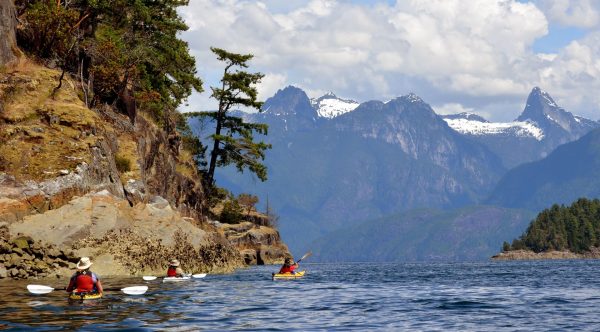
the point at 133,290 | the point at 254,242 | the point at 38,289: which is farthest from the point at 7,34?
the point at 254,242

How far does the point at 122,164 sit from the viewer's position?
2170 inches

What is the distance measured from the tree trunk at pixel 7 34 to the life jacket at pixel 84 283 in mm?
26471

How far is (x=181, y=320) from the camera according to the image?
25.6 metres

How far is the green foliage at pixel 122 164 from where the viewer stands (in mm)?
54750

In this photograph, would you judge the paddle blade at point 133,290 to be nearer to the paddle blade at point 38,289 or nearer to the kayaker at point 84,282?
the kayaker at point 84,282

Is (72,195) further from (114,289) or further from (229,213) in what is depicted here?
(229,213)

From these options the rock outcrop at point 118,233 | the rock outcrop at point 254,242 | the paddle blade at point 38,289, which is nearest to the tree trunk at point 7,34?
the rock outcrop at point 118,233

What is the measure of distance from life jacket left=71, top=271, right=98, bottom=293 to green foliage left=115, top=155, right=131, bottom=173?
24057mm

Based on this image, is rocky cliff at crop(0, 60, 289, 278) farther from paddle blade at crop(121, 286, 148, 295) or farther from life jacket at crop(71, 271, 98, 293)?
life jacket at crop(71, 271, 98, 293)

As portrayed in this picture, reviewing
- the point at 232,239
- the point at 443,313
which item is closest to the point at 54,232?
the point at 443,313

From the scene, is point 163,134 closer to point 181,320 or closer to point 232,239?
point 232,239

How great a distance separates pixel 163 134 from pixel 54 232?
26062 millimetres

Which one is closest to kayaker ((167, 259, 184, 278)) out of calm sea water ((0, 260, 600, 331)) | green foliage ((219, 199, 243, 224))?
calm sea water ((0, 260, 600, 331))

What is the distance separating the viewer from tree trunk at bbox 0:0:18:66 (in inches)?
2064
